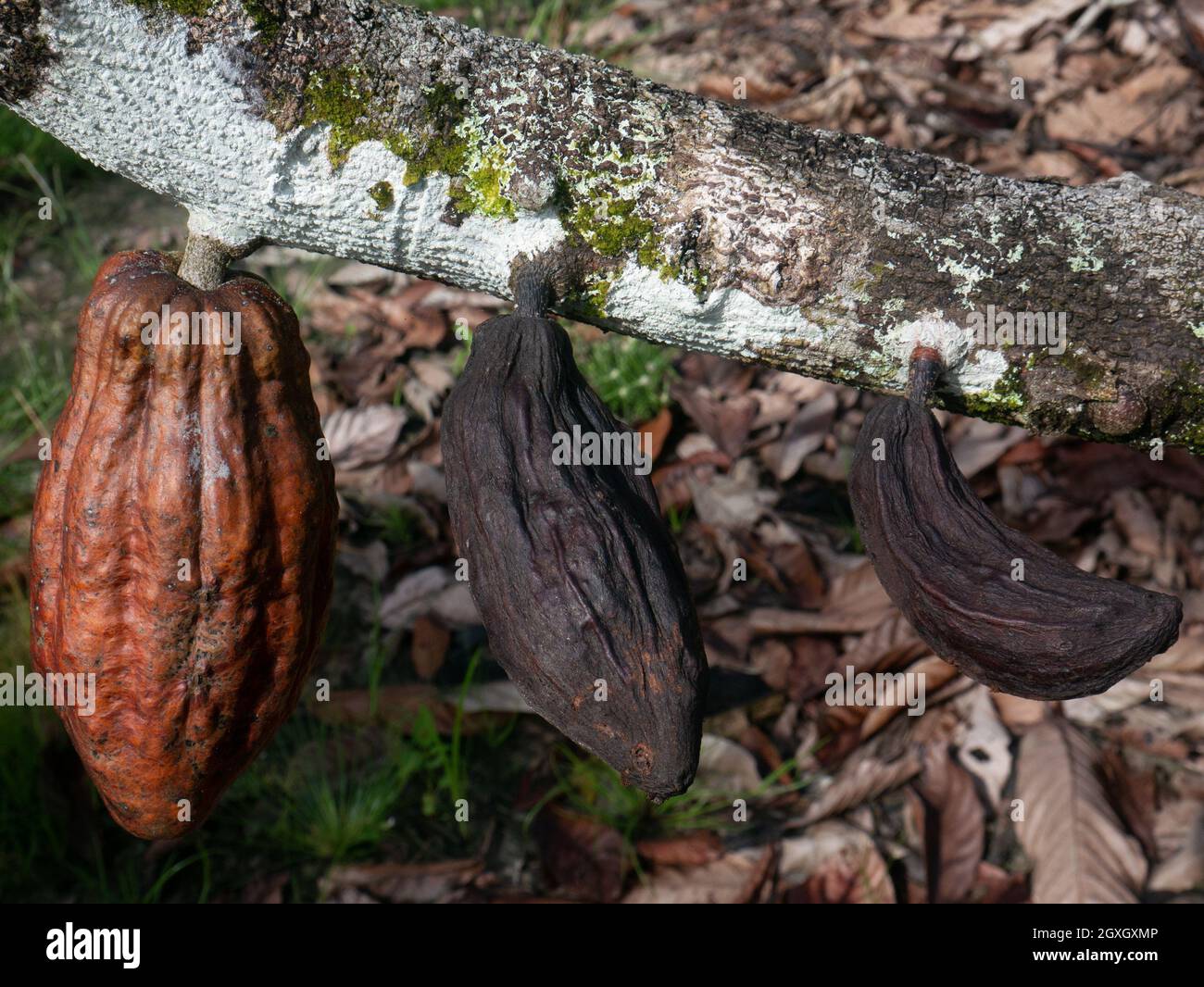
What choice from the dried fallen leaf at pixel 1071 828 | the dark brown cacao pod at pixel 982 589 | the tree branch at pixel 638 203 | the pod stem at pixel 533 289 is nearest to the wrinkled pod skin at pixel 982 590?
the dark brown cacao pod at pixel 982 589

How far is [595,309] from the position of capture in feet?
3.98

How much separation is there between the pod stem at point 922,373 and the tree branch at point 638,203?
2 centimetres

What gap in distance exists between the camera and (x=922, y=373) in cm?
118

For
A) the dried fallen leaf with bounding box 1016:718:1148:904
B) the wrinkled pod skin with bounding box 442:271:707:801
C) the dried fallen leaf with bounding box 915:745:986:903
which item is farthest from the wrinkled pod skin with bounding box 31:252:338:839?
the dried fallen leaf with bounding box 1016:718:1148:904

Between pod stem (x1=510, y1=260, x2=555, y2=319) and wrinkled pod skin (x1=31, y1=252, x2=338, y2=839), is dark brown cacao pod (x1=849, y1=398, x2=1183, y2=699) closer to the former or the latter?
pod stem (x1=510, y1=260, x2=555, y2=319)

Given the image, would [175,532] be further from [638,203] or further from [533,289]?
[638,203]

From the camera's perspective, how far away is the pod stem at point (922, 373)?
117cm

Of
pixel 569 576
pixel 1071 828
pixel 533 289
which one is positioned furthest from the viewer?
pixel 1071 828

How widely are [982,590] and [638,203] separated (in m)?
0.51

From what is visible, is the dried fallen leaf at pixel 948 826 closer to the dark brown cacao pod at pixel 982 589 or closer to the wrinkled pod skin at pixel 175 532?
the dark brown cacao pod at pixel 982 589

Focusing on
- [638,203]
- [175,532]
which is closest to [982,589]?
[638,203]

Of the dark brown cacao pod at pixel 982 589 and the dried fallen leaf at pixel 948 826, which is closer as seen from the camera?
the dark brown cacao pod at pixel 982 589

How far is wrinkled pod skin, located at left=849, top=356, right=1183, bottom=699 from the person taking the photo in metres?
1.07

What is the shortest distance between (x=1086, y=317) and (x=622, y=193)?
0.51m
